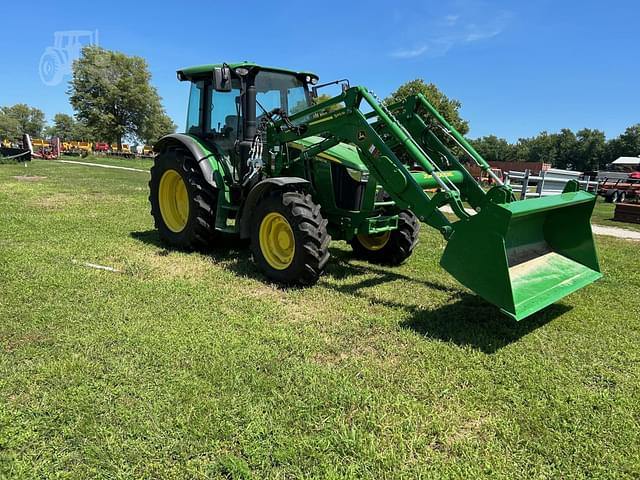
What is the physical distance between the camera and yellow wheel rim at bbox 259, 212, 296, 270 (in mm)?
5273

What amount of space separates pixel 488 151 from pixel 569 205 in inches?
4344

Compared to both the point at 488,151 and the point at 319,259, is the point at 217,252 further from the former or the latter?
the point at 488,151

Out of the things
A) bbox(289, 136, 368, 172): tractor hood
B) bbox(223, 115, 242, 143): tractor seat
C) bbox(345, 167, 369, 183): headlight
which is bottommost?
bbox(345, 167, 369, 183): headlight

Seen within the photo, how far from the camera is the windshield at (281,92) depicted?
6.08 m

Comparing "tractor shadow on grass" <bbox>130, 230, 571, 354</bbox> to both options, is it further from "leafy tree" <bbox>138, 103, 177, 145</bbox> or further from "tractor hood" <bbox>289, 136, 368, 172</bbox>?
"leafy tree" <bbox>138, 103, 177, 145</bbox>

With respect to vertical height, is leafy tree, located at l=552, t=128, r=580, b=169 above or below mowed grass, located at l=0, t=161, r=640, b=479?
above

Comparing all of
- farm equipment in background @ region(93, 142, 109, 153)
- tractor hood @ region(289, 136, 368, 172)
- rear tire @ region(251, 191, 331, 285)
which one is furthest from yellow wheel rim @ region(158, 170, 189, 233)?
farm equipment in background @ region(93, 142, 109, 153)

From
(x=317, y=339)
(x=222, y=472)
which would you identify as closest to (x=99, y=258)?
(x=317, y=339)

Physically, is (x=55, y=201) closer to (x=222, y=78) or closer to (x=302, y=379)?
(x=222, y=78)

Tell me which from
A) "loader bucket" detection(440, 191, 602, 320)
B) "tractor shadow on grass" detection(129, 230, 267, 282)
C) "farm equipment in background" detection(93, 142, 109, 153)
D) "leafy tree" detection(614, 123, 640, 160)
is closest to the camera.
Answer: "loader bucket" detection(440, 191, 602, 320)

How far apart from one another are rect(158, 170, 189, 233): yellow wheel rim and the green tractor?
0.02 m

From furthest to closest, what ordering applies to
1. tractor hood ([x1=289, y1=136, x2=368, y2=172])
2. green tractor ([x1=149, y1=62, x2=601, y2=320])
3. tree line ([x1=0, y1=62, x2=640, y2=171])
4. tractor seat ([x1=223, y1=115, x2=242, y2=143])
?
1. tree line ([x1=0, y1=62, x2=640, y2=171])
2. tractor seat ([x1=223, y1=115, x2=242, y2=143])
3. tractor hood ([x1=289, y1=136, x2=368, y2=172])
4. green tractor ([x1=149, y1=62, x2=601, y2=320])

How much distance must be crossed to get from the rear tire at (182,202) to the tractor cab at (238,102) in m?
0.46

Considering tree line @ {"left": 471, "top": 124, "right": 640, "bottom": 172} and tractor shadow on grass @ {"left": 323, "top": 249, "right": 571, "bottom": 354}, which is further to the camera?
tree line @ {"left": 471, "top": 124, "right": 640, "bottom": 172}
